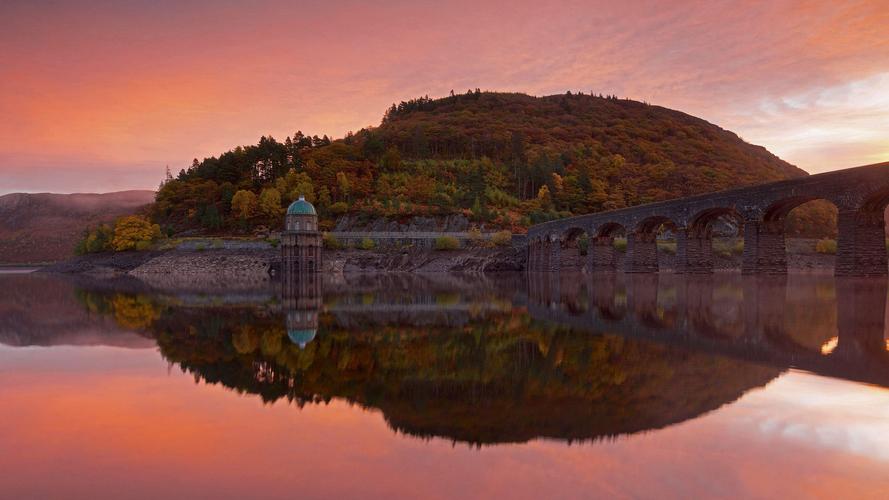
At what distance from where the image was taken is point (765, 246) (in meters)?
42.4

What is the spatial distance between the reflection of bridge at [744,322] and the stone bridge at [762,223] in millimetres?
3947

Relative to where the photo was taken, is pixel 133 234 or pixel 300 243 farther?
pixel 133 234

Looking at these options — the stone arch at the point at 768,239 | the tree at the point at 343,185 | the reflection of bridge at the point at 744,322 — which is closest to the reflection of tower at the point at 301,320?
the reflection of bridge at the point at 744,322

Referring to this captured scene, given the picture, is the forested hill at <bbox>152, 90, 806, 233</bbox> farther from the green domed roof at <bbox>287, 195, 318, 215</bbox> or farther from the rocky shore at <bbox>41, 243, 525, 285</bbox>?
the green domed roof at <bbox>287, 195, 318, 215</bbox>

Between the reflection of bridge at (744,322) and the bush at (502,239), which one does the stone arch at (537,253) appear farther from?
the reflection of bridge at (744,322)

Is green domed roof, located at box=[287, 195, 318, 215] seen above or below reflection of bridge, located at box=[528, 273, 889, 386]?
above

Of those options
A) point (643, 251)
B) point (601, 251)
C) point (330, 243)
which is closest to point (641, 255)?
point (643, 251)

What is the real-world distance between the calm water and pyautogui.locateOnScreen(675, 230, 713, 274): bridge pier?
32.8 meters

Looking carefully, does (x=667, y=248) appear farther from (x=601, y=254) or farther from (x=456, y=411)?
(x=456, y=411)

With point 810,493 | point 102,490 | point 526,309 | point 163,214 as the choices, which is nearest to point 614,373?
point 810,493

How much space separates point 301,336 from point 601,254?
52426mm

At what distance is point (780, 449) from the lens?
6973mm

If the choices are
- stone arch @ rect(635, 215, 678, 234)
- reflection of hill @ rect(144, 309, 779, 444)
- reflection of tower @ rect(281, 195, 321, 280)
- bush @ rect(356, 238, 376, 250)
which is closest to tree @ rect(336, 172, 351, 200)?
bush @ rect(356, 238, 376, 250)

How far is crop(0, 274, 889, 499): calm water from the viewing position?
6199 millimetres
